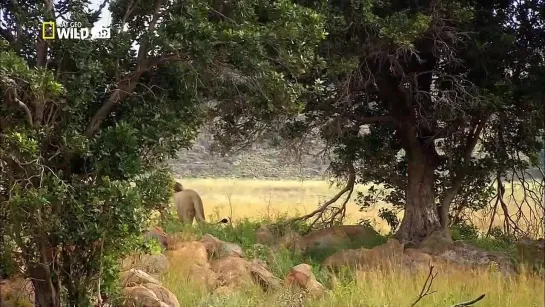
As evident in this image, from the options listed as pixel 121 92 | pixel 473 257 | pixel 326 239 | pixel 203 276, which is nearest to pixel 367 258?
pixel 473 257

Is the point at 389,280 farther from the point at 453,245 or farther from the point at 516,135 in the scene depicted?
the point at 516,135

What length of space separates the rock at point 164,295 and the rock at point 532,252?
4629 mm

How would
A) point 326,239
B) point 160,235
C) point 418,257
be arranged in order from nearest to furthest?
point 418,257 < point 160,235 < point 326,239

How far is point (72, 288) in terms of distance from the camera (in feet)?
19.5

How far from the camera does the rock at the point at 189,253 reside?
867cm

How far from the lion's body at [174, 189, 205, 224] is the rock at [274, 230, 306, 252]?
2.94 m

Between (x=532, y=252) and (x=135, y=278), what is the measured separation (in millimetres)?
5434

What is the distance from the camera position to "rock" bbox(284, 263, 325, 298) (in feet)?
25.0

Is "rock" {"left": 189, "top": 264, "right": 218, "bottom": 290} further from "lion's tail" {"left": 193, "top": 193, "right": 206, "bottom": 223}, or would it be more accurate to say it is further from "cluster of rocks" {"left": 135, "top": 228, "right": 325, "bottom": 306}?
"lion's tail" {"left": 193, "top": 193, "right": 206, "bottom": 223}

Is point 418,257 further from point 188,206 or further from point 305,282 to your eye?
point 188,206

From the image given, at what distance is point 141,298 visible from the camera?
259 inches

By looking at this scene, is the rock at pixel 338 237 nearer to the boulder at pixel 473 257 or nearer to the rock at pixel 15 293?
the boulder at pixel 473 257

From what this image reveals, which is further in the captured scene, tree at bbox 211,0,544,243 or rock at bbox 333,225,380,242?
rock at bbox 333,225,380,242

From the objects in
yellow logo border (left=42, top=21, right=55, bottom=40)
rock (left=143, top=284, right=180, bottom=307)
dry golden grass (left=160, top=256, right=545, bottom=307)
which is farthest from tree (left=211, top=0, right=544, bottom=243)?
yellow logo border (left=42, top=21, right=55, bottom=40)
